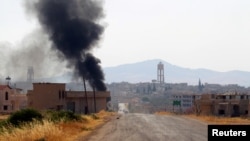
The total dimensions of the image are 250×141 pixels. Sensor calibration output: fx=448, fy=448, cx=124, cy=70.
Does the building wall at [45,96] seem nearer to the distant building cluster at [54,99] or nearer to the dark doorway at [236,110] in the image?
the distant building cluster at [54,99]

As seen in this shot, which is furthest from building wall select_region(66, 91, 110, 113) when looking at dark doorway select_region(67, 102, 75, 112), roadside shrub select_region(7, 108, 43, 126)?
roadside shrub select_region(7, 108, 43, 126)

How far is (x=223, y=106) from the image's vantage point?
96.6 meters

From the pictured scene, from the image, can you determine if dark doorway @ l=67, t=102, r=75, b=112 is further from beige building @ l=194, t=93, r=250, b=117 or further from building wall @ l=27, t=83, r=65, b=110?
beige building @ l=194, t=93, r=250, b=117

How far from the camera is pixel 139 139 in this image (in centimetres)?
2530

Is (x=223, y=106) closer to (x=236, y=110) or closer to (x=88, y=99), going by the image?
(x=236, y=110)

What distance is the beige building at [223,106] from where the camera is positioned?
9438 centimetres

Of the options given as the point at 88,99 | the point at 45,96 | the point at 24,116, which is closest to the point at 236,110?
the point at 88,99

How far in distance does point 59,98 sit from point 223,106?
35030 mm

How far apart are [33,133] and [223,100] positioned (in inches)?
3063

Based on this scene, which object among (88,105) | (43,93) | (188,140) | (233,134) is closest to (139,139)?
(188,140)

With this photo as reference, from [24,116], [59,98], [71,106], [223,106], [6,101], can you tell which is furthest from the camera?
[6,101]

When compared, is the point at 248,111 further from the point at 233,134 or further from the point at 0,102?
the point at 233,134

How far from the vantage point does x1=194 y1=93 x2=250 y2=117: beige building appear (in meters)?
94.4

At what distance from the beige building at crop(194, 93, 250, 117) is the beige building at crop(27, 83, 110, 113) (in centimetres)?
2251
